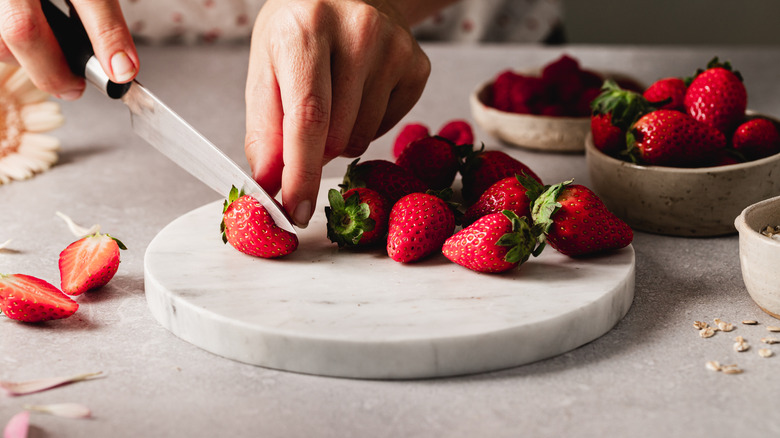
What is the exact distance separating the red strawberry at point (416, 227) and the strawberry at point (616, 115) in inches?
13.8

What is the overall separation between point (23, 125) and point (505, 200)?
1.01 m

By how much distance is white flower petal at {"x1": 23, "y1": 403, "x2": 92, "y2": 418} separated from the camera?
775mm

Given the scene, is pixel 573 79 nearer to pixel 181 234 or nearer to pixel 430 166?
pixel 430 166

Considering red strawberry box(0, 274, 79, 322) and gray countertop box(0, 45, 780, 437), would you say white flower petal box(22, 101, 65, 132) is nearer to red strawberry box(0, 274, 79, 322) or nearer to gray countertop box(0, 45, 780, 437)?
gray countertop box(0, 45, 780, 437)

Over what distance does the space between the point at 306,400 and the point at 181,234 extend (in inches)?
16.1

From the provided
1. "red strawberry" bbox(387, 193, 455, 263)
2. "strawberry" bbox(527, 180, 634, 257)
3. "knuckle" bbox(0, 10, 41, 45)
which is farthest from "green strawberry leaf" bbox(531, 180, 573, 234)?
"knuckle" bbox(0, 10, 41, 45)

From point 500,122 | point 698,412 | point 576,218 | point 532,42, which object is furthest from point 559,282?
point 532,42

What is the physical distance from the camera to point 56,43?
3.76 feet

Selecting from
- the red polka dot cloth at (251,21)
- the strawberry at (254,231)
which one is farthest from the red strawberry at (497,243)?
the red polka dot cloth at (251,21)

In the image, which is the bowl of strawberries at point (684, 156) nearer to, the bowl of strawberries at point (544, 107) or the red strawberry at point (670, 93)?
the red strawberry at point (670, 93)

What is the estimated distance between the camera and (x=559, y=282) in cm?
96

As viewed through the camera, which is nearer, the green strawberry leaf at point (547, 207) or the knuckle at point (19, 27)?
the green strawberry leaf at point (547, 207)

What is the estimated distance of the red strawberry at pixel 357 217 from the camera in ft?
3.41

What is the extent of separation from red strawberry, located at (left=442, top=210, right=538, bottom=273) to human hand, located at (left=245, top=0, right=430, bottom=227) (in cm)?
24
